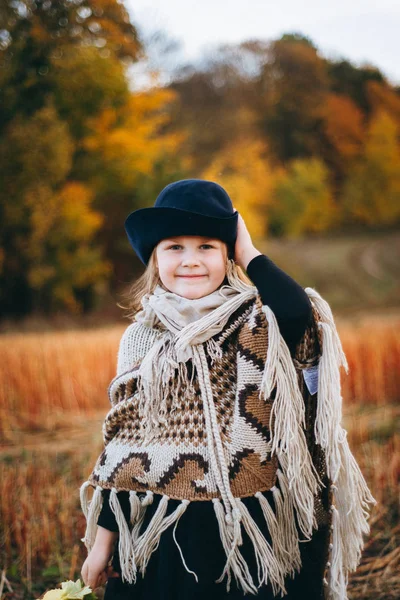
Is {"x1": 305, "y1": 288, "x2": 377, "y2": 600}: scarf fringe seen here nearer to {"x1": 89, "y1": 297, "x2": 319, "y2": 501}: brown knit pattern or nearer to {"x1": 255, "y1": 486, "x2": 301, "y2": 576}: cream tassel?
{"x1": 89, "y1": 297, "x2": 319, "y2": 501}: brown knit pattern

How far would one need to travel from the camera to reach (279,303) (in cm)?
162

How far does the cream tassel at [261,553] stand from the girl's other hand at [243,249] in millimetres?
726

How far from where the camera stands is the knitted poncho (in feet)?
5.23

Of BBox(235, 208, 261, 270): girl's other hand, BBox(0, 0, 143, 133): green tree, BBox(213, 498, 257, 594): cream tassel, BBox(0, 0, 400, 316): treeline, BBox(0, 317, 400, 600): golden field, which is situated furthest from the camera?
BBox(0, 0, 400, 316): treeline

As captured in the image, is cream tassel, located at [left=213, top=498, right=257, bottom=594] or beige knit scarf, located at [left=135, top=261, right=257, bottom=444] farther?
beige knit scarf, located at [left=135, top=261, right=257, bottom=444]

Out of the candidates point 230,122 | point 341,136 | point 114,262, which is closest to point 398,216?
point 341,136

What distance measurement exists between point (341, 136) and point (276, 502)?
85.7 feet

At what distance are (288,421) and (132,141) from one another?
13848 mm

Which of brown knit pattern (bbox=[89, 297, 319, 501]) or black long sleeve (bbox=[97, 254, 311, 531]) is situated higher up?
black long sleeve (bbox=[97, 254, 311, 531])

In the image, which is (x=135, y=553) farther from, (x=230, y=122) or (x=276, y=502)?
(x=230, y=122)

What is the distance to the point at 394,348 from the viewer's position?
18.9ft

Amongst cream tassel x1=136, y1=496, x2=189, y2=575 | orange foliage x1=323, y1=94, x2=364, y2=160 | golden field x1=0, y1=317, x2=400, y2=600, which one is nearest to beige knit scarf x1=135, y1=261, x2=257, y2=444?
cream tassel x1=136, y1=496, x2=189, y2=575

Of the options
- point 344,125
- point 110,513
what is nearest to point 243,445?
point 110,513

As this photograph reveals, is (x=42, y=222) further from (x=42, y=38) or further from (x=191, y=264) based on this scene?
(x=191, y=264)
